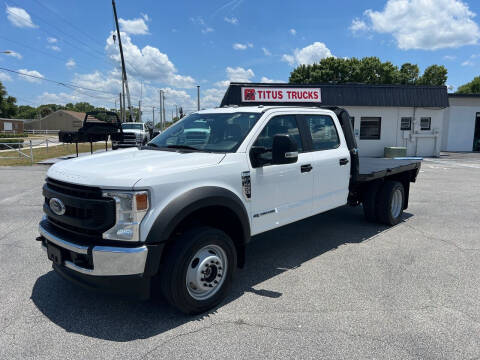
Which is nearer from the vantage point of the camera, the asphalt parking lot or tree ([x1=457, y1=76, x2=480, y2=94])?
the asphalt parking lot

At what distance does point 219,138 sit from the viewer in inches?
159

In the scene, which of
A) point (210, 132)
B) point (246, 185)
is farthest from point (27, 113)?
point (246, 185)

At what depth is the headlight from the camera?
283cm

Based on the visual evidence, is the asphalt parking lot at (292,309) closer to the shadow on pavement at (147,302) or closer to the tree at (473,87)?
the shadow on pavement at (147,302)

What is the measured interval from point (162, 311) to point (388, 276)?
262cm

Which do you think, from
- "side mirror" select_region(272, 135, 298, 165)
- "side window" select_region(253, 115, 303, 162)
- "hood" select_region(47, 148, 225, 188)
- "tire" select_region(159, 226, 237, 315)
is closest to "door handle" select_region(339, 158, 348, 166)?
"side window" select_region(253, 115, 303, 162)

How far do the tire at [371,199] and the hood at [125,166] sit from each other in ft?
11.9

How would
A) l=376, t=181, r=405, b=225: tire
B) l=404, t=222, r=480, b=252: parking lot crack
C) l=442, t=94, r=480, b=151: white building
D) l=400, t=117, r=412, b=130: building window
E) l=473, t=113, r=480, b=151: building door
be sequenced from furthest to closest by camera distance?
l=473, t=113, r=480, b=151: building door, l=442, t=94, r=480, b=151: white building, l=400, t=117, r=412, b=130: building window, l=376, t=181, r=405, b=225: tire, l=404, t=222, r=480, b=252: parking lot crack

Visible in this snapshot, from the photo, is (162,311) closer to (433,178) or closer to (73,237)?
(73,237)

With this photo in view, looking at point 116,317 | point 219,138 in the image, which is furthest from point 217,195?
point 116,317

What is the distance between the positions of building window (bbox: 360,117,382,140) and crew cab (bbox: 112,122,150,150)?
1266 cm

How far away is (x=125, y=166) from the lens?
320 centimetres

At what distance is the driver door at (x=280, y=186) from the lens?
383 centimetres

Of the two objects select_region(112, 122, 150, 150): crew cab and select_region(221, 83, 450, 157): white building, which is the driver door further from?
select_region(221, 83, 450, 157): white building
